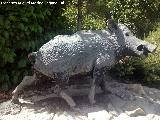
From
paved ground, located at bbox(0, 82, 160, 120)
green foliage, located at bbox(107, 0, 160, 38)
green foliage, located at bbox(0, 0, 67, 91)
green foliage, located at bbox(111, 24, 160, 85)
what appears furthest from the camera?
green foliage, located at bbox(107, 0, 160, 38)

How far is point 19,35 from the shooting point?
6.04 meters

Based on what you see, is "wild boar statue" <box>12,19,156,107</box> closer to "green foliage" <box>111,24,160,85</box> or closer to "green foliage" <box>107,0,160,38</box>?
"green foliage" <box>111,24,160,85</box>

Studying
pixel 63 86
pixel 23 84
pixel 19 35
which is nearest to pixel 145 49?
pixel 63 86

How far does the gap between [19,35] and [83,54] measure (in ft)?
4.14

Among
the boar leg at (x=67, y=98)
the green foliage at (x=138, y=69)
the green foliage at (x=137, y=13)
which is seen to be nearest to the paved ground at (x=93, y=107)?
the boar leg at (x=67, y=98)

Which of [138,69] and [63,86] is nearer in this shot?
[63,86]

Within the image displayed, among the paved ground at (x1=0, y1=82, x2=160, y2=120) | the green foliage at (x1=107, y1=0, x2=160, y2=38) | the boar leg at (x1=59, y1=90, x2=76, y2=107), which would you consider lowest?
the paved ground at (x1=0, y1=82, x2=160, y2=120)

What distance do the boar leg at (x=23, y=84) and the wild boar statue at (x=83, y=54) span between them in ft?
0.12

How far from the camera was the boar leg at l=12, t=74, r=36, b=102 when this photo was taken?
562 cm

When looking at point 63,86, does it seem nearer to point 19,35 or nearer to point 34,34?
point 19,35

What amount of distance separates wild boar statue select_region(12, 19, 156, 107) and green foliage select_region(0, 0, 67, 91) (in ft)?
2.27

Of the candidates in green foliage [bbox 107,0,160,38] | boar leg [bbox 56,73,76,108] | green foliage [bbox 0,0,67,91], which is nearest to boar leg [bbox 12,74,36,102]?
green foliage [bbox 0,0,67,91]

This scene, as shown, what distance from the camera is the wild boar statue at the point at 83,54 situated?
205 inches

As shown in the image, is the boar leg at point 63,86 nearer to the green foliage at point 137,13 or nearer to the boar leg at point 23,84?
the boar leg at point 23,84
